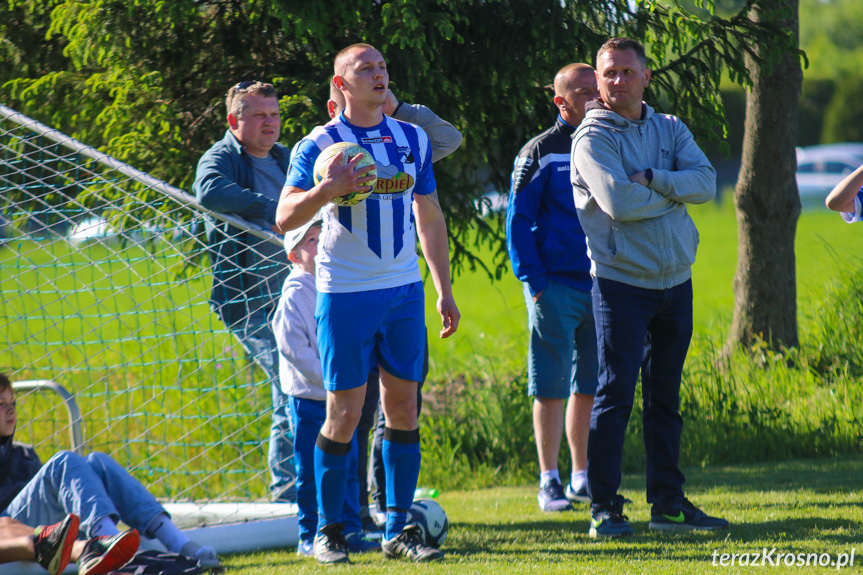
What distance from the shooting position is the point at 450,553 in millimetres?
3883

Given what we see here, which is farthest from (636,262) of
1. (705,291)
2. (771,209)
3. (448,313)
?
(705,291)

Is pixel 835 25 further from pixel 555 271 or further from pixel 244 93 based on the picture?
pixel 244 93

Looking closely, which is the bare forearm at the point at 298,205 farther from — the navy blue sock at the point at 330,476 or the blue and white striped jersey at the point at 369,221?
the navy blue sock at the point at 330,476

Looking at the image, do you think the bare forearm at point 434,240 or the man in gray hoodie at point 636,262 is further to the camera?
the bare forearm at point 434,240

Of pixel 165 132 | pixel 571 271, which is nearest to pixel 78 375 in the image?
pixel 165 132

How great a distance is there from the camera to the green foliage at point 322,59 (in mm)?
5047

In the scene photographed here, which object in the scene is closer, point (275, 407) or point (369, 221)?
point (369, 221)

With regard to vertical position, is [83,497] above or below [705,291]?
below

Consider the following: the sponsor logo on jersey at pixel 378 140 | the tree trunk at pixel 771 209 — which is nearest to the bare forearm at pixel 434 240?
the sponsor logo on jersey at pixel 378 140

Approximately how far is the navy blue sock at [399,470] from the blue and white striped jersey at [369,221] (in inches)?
26.1

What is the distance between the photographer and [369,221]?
142 inches

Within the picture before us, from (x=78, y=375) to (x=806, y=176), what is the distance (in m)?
26.6

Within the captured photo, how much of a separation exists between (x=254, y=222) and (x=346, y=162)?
1495 mm

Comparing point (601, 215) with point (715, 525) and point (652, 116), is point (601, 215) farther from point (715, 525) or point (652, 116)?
point (715, 525)
